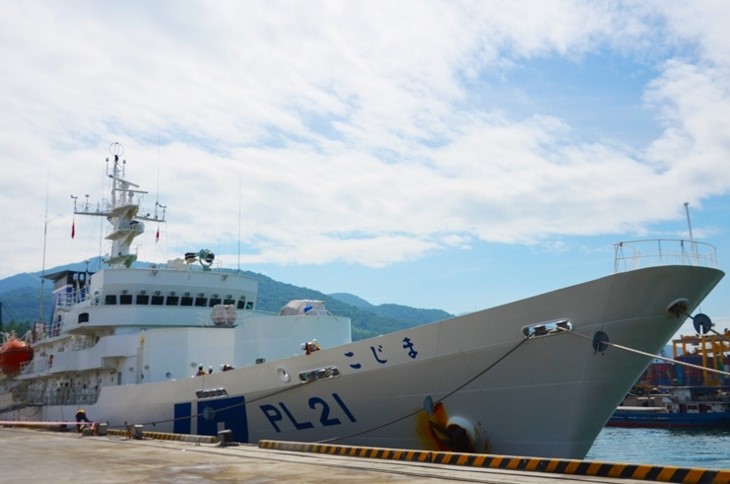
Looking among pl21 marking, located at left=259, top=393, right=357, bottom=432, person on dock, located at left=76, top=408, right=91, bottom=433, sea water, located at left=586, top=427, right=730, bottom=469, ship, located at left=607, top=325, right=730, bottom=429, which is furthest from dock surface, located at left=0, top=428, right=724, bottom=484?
ship, located at left=607, top=325, right=730, bottom=429

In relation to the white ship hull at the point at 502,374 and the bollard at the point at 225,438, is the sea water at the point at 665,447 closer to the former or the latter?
the white ship hull at the point at 502,374

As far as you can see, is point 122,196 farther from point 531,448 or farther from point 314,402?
point 531,448

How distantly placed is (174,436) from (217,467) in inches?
245

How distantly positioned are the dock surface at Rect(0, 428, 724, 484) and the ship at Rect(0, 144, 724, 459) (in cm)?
121

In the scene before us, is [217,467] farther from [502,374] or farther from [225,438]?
[502,374]

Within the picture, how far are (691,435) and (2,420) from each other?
1305 inches

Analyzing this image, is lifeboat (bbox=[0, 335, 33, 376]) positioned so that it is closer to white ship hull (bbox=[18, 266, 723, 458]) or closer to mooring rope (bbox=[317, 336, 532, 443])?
white ship hull (bbox=[18, 266, 723, 458])

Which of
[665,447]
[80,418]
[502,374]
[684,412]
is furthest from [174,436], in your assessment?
[684,412]

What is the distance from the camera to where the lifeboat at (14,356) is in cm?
2908

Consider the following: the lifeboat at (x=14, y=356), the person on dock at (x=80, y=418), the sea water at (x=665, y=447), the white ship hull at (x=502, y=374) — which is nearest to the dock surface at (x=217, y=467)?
the white ship hull at (x=502, y=374)

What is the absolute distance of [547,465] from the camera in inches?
374

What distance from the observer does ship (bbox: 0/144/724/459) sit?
36.7 feet

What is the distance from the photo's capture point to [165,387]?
56.4ft

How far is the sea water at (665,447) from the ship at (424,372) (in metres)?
8.11
